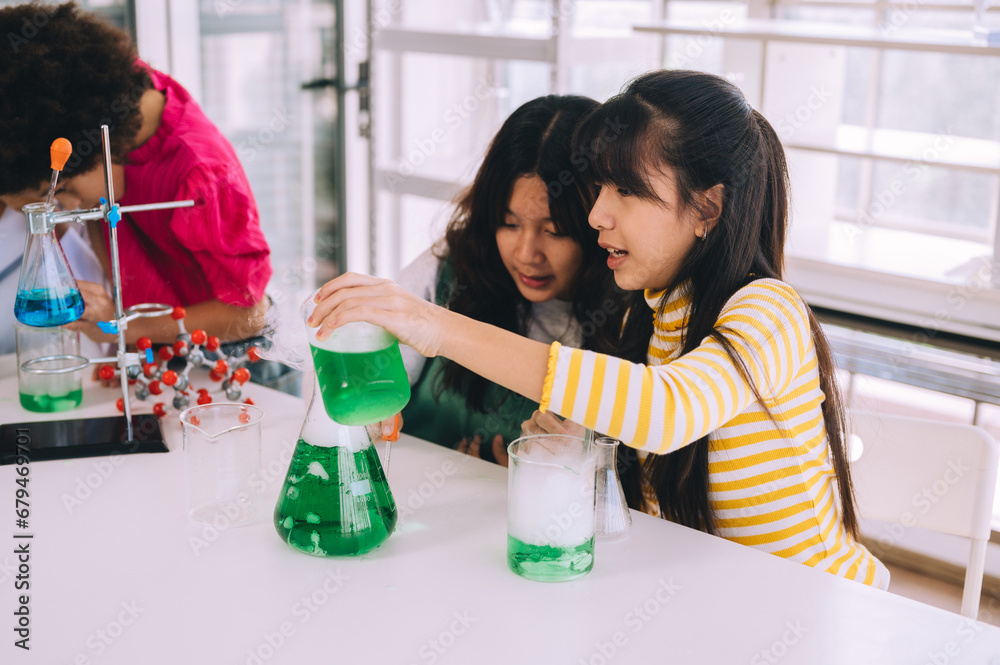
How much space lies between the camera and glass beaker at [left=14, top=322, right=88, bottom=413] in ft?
4.26

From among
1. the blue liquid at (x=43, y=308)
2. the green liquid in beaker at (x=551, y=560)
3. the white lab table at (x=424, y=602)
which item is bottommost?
the white lab table at (x=424, y=602)

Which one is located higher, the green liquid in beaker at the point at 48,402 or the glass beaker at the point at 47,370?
the glass beaker at the point at 47,370

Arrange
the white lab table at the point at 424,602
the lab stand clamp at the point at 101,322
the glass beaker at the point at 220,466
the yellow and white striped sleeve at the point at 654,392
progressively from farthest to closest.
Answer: the lab stand clamp at the point at 101,322 < the glass beaker at the point at 220,466 < the yellow and white striped sleeve at the point at 654,392 < the white lab table at the point at 424,602

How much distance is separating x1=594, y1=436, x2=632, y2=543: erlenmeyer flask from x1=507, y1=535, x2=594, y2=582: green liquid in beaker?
0.07m

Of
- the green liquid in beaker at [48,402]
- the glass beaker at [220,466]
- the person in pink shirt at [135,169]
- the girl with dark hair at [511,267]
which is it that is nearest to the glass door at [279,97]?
the person in pink shirt at [135,169]

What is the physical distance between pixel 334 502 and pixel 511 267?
0.58 m

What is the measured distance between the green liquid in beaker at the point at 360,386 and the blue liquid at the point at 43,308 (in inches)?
20.6

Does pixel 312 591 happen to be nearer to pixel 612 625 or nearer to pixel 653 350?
pixel 612 625

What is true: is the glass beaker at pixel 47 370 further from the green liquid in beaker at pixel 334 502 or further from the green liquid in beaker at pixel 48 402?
the green liquid in beaker at pixel 334 502

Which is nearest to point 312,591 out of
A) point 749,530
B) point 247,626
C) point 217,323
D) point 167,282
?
point 247,626

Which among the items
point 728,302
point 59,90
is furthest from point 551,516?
point 59,90

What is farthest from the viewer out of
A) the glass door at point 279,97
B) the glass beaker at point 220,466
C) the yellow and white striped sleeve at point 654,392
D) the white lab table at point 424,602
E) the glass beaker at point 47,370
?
the glass door at point 279,97

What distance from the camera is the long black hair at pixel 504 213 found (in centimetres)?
131

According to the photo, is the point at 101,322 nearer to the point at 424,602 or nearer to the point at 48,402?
the point at 48,402
